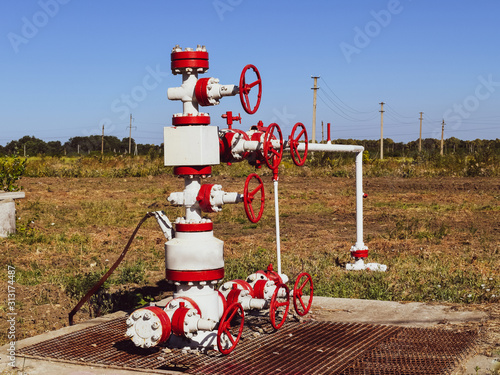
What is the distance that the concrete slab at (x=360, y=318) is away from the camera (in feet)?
14.3

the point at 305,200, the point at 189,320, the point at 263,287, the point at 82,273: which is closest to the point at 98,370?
the point at 189,320

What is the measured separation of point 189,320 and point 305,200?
12.9m

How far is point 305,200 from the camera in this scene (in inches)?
683

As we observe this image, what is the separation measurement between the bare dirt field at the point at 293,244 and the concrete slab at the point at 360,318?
30cm

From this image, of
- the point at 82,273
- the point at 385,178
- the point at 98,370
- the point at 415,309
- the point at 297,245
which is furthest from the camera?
the point at 385,178

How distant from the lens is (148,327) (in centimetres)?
448

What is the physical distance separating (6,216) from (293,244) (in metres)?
4.64

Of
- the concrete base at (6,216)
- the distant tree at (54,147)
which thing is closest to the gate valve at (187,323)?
the concrete base at (6,216)

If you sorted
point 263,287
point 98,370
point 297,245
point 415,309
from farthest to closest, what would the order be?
point 297,245, point 415,309, point 263,287, point 98,370

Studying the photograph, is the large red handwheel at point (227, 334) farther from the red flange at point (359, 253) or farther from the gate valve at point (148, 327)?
the red flange at point (359, 253)

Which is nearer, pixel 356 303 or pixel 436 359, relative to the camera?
pixel 436 359

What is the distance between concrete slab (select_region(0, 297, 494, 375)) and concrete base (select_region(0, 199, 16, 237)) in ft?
16.8

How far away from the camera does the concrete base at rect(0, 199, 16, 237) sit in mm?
10284

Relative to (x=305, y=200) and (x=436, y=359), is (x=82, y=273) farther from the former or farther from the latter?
(x=305, y=200)
